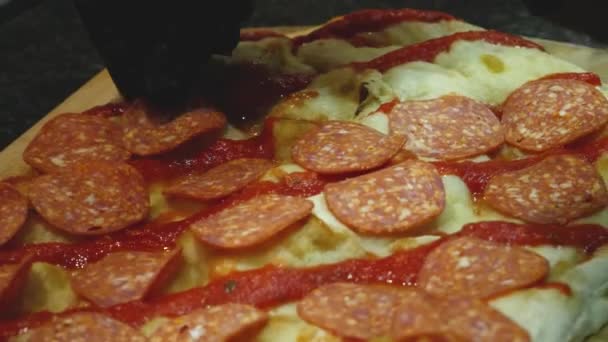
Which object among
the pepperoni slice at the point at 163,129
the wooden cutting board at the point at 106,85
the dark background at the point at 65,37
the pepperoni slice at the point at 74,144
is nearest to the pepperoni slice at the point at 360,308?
the pepperoni slice at the point at 163,129

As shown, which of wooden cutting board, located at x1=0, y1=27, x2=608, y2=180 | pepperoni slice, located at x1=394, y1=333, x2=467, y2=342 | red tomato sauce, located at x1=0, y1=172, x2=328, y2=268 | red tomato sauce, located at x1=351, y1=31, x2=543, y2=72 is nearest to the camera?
pepperoni slice, located at x1=394, y1=333, x2=467, y2=342

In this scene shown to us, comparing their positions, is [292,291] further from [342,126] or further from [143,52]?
[143,52]

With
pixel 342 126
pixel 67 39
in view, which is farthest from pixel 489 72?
pixel 67 39

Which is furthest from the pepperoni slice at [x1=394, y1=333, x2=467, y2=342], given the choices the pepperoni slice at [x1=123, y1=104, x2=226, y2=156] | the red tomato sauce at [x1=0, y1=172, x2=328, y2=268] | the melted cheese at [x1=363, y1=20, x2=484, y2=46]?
the melted cheese at [x1=363, y1=20, x2=484, y2=46]

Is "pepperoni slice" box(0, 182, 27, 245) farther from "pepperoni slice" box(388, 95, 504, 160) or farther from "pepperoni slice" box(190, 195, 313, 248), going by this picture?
"pepperoni slice" box(388, 95, 504, 160)

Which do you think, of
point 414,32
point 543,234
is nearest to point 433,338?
point 543,234

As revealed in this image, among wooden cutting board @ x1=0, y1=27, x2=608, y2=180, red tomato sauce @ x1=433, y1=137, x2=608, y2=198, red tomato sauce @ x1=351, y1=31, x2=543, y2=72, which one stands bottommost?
wooden cutting board @ x1=0, y1=27, x2=608, y2=180
